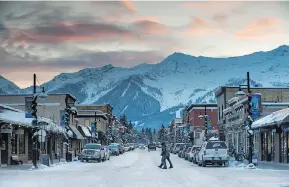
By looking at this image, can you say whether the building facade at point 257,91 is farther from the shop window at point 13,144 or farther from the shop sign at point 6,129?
the shop sign at point 6,129

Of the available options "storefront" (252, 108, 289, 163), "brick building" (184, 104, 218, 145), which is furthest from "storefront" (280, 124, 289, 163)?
"brick building" (184, 104, 218, 145)

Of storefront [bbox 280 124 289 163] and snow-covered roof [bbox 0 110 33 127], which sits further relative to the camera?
storefront [bbox 280 124 289 163]

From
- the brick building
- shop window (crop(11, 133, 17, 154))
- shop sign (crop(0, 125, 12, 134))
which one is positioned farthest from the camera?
the brick building

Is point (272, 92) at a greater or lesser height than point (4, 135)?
greater

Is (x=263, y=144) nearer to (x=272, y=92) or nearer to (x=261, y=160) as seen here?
(x=261, y=160)

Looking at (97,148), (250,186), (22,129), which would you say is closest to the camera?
(250,186)

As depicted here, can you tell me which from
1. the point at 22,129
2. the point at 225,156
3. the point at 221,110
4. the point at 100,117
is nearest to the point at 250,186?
the point at 225,156

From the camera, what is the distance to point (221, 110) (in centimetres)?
10056

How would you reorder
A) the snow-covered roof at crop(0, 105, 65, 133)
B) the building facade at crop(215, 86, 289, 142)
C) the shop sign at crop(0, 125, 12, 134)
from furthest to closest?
1. the building facade at crop(215, 86, 289, 142)
2. the snow-covered roof at crop(0, 105, 65, 133)
3. the shop sign at crop(0, 125, 12, 134)

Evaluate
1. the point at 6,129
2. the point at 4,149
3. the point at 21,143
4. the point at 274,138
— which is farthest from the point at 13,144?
the point at 274,138

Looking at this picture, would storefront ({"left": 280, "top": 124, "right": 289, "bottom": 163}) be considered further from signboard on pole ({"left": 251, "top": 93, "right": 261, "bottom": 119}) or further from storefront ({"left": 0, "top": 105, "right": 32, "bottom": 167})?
storefront ({"left": 0, "top": 105, "right": 32, "bottom": 167})

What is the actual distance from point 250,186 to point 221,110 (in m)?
76.9

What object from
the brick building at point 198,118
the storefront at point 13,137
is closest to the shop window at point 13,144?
the storefront at point 13,137

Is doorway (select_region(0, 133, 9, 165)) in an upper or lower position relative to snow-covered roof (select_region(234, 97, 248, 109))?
lower
